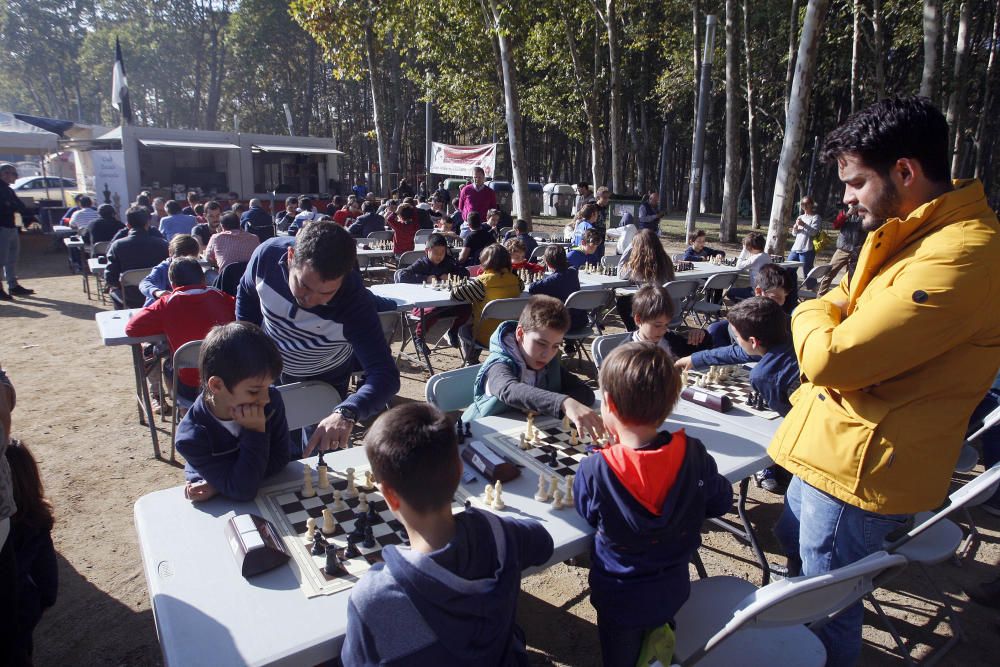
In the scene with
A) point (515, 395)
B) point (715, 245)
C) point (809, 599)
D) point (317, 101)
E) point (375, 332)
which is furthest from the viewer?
point (317, 101)

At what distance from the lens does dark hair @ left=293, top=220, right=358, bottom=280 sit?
8.24 ft

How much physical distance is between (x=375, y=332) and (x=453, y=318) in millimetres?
2988

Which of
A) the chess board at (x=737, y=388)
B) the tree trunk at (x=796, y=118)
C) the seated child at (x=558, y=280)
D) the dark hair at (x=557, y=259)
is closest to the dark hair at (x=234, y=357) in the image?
the chess board at (x=737, y=388)

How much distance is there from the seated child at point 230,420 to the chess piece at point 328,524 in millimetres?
311

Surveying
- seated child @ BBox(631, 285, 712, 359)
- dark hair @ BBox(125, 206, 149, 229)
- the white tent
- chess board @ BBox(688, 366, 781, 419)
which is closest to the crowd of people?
chess board @ BBox(688, 366, 781, 419)

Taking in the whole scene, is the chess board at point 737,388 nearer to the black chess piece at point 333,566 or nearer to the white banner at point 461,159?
the black chess piece at point 333,566

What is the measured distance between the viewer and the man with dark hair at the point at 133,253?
23.2 ft

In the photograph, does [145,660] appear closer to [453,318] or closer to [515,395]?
[515,395]

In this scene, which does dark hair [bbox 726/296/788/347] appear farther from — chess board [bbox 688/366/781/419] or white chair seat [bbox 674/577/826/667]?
white chair seat [bbox 674/577/826/667]

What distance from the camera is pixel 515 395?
9.16ft

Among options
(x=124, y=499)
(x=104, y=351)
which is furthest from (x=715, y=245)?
(x=124, y=499)

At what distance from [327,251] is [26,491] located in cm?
137

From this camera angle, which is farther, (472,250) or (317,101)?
(317,101)

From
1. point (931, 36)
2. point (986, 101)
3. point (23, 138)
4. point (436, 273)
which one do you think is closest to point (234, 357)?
point (436, 273)
